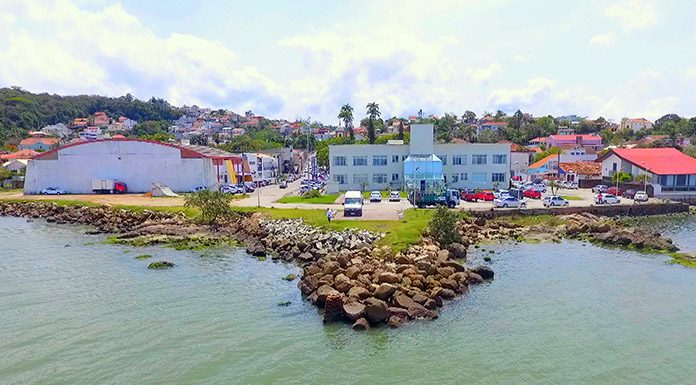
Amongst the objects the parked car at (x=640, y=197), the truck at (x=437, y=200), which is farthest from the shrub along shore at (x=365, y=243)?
the parked car at (x=640, y=197)

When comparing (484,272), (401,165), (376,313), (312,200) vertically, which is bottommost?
(376,313)

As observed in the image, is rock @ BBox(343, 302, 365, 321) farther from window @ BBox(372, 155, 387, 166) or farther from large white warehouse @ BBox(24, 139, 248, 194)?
large white warehouse @ BBox(24, 139, 248, 194)

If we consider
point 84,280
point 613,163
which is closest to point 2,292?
point 84,280

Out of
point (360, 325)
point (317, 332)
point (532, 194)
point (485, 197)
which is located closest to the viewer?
point (317, 332)

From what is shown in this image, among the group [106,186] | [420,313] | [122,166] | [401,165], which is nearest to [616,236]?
[420,313]

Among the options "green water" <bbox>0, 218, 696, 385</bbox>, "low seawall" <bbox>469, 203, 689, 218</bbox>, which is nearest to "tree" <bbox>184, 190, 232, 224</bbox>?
"green water" <bbox>0, 218, 696, 385</bbox>

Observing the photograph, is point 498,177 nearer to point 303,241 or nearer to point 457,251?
point 457,251

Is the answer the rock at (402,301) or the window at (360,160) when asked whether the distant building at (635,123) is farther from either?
the rock at (402,301)

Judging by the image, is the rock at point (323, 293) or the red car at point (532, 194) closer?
the rock at point (323, 293)
